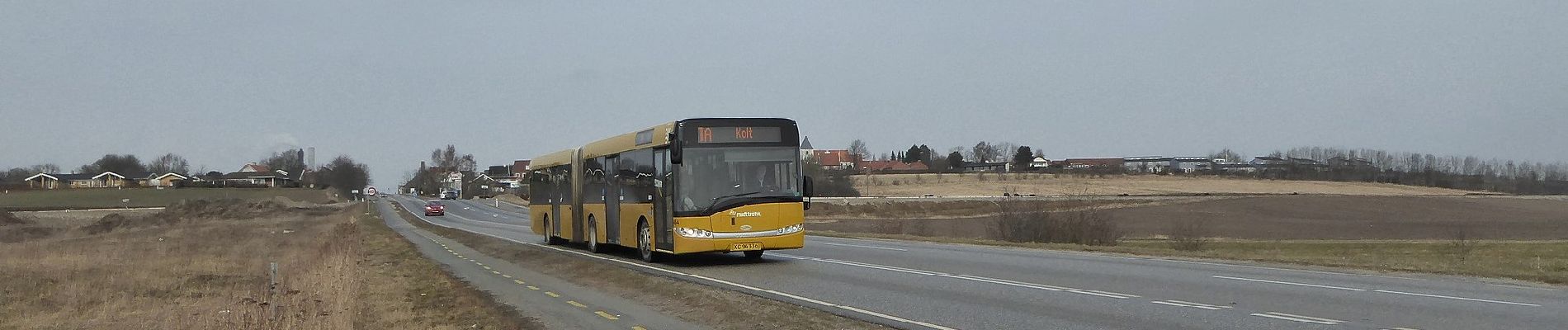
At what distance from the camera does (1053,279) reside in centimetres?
1652

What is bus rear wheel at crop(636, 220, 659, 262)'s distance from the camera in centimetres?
2170

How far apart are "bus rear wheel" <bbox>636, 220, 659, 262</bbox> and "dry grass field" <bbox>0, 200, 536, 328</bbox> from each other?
147 inches

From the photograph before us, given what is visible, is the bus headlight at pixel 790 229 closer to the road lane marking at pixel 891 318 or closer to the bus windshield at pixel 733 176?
the bus windshield at pixel 733 176

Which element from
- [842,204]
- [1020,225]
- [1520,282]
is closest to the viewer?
[1520,282]

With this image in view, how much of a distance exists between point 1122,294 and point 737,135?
8138 millimetres

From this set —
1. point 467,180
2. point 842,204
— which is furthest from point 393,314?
point 467,180

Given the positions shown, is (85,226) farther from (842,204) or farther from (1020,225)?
(1020,225)

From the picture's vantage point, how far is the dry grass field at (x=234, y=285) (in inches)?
532

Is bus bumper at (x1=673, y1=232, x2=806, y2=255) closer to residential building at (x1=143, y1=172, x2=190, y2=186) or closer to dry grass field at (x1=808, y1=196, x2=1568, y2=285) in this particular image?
dry grass field at (x1=808, y1=196, x2=1568, y2=285)

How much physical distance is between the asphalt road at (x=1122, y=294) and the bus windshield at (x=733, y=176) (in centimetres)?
127

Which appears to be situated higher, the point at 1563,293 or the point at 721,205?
the point at 721,205

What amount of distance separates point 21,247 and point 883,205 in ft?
183

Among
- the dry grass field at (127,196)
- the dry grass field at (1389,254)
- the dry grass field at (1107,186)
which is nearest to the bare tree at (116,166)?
the dry grass field at (127,196)

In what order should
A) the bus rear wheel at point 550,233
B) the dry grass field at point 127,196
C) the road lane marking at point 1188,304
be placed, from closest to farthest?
1. the road lane marking at point 1188,304
2. the bus rear wheel at point 550,233
3. the dry grass field at point 127,196
